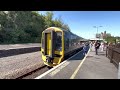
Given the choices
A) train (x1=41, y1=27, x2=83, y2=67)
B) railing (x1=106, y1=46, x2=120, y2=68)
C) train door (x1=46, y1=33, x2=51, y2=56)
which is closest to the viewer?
railing (x1=106, y1=46, x2=120, y2=68)

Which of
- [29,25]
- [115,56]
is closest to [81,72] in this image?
[115,56]

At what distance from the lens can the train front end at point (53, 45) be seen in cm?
1425

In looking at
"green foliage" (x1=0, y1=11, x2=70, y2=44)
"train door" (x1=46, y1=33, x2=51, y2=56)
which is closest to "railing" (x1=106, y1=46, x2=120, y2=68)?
"green foliage" (x1=0, y1=11, x2=70, y2=44)

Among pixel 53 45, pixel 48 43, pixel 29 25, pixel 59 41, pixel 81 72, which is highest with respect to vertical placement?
pixel 29 25

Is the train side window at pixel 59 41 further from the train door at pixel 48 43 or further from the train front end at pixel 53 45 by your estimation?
the train door at pixel 48 43

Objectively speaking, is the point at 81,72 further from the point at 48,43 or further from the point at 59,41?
the point at 48,43

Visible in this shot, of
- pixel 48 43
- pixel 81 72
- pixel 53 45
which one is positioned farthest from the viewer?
pixel 48 43

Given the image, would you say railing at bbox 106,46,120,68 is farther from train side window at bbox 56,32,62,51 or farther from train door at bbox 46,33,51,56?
train door at bbox 46,33,51,56

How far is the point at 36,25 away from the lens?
43.2 feet

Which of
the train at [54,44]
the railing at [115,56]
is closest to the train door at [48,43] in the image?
the train at [54,44]

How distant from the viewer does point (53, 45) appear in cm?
1423

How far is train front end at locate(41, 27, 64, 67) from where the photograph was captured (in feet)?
46.8
